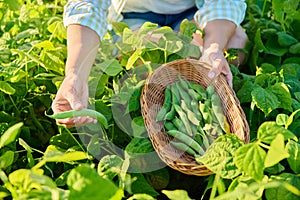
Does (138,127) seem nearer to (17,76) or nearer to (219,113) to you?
(219,113)

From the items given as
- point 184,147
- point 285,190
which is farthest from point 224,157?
point 184,147

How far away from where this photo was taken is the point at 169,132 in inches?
51.8

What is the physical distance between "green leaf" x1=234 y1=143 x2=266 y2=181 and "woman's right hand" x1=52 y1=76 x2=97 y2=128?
403 millimetres

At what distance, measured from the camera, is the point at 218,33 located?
1541 millimetres

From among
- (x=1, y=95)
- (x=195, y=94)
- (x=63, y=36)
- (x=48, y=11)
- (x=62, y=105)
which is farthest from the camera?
(x=48, y=11)

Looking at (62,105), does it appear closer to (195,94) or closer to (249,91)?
(195,94)

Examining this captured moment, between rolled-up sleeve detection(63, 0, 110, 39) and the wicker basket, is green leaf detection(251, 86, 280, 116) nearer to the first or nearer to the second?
the wicker basket

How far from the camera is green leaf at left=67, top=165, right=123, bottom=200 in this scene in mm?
759

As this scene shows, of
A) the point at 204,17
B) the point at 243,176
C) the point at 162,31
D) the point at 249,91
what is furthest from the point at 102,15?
the point at 243,176

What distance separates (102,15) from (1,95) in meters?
0.34

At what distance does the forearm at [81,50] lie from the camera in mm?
1321

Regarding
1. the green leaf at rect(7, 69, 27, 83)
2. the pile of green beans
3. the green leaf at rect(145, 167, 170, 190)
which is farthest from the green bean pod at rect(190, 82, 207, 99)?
the green leaf at rect(7, 69, 27, 83)

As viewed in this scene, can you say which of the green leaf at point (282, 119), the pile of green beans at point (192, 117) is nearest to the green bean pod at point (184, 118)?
the pile of green beans at point (192, 117)

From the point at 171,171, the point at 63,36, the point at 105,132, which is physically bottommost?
the point at 171,171
